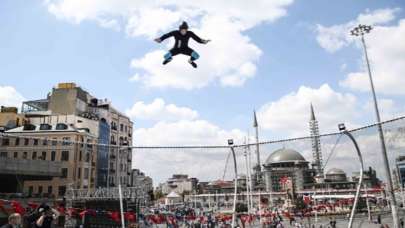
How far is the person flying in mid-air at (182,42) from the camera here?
11141mm

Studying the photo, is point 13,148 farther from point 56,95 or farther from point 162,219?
point 162,219

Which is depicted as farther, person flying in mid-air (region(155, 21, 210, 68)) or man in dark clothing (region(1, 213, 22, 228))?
person flying in mid-air (region(155, 21, 210, 68))

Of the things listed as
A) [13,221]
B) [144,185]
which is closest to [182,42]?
[13,221]

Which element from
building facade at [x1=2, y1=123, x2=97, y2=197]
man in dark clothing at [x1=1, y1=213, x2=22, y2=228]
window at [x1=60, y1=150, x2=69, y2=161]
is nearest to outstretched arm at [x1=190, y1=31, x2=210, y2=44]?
man in dark clothing at [x1=1, y1=213, x2=22, y2=228]

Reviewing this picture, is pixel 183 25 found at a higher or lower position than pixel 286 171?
lower

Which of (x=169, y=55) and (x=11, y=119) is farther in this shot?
(x=11, y=119)

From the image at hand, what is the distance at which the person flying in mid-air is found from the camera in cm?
1114

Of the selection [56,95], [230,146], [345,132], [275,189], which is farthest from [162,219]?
[275,189]

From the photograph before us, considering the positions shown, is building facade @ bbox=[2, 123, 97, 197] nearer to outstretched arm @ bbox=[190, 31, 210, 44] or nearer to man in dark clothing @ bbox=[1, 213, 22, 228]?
outstretched arm @ bbox=[190, 31, 210, 44]

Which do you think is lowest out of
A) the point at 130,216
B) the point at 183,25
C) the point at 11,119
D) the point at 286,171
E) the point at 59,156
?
the point at 130,216

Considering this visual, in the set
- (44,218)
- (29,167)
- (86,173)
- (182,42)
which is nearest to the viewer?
(44,218)

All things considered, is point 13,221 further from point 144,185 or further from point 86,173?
point 86,173

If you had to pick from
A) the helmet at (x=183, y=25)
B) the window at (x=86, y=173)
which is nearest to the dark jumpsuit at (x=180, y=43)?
the helmet at (x=183, y=25)

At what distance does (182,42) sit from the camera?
1134cm
